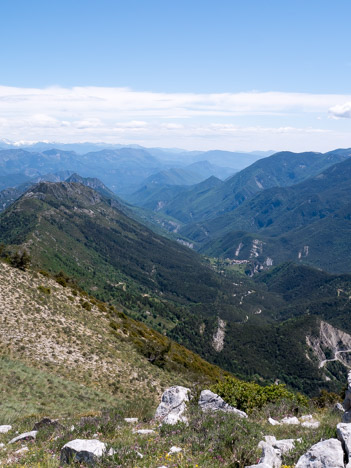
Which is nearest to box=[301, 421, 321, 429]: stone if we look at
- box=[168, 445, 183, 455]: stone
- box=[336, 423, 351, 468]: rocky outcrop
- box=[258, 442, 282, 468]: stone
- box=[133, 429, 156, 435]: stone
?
box=[336, 423, 351, 468]: rocky outcrop

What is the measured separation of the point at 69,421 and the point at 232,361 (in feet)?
559

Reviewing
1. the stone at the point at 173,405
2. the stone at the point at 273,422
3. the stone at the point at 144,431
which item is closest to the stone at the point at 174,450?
the stone at the point at 144,431

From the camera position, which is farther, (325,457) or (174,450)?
(174,450)

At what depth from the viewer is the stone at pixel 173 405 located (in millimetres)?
22406

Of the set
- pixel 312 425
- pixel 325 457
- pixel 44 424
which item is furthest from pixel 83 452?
pixel 312 425

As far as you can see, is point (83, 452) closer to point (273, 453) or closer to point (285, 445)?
point (273, 453)

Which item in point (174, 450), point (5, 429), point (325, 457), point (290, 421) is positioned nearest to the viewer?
point (325, 457)

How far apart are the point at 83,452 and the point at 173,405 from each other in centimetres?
1266

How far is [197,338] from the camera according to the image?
187 m

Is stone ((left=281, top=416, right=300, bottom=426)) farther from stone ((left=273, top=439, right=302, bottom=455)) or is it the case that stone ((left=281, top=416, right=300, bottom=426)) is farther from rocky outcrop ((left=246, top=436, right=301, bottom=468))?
stone ((left=273, top=439, right=302, bottom=455))

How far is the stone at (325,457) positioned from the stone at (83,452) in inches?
326

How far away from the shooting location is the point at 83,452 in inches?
541

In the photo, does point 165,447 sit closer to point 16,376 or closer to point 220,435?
point 220,435

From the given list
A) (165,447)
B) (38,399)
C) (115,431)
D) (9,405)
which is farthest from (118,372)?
(165,447)
